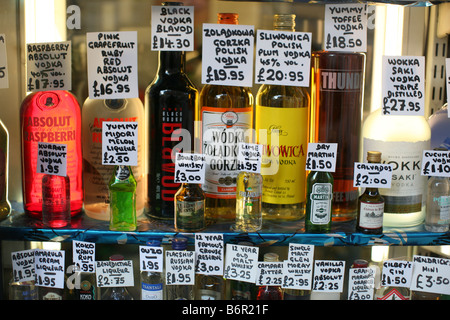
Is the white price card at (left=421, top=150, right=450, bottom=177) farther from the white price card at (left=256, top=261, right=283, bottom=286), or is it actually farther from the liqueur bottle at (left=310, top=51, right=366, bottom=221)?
the white price card at (left=256, top=261, right=283, bottom=286)

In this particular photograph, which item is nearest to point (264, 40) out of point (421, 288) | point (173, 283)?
point (173, 283)

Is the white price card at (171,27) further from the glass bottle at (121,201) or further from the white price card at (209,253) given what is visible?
the white price card at (209,253)

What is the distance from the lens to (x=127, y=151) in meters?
1.19

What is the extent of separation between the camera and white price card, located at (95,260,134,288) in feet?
4.27

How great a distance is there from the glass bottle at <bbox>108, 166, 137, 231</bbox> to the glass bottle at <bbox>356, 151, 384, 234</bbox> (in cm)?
56

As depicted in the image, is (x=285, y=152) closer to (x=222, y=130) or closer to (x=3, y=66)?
(x=222, y=130)

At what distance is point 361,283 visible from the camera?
4.47 feet

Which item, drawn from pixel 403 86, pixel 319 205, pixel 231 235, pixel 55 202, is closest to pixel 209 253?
pixel 231 235

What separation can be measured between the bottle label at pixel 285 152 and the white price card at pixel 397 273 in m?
0.33

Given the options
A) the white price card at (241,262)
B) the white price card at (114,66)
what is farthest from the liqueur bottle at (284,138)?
the white price card at (114,66)

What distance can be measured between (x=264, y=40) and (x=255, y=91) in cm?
24

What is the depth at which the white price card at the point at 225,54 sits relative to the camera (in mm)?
1175

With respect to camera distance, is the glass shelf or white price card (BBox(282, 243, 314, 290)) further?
white price card (BBox(282, 243, 314, 290))

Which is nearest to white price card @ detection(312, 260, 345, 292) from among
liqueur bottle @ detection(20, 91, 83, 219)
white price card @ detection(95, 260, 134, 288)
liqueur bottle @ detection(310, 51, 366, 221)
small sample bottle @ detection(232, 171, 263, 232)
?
liqueur bottle @ detection(310, 51, 366, 221)
